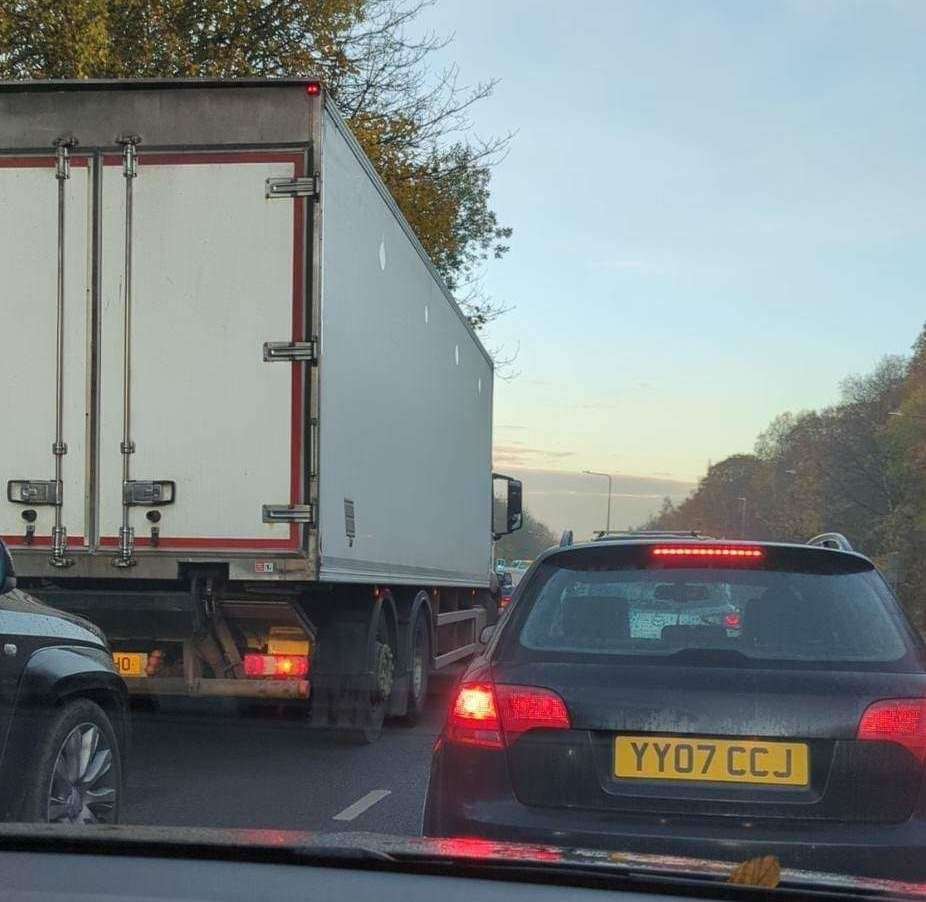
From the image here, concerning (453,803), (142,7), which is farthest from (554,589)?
(142,7)

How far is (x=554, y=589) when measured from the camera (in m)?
4.73

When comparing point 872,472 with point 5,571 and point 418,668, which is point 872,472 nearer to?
point 418,668

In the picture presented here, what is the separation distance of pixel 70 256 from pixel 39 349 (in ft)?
1.78

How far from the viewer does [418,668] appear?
462 inches

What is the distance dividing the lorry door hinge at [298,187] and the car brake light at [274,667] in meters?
2.74

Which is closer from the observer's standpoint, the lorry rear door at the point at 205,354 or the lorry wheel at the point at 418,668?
the lorry rear door at the point at 205,354

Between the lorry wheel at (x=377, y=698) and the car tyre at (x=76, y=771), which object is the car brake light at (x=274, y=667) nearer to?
the lorry wheel at (x=377, y=698)

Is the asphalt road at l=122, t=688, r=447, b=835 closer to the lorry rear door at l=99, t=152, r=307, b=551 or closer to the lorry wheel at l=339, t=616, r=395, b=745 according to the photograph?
the lorry wheel at l=339, t=616, r=395, b=745

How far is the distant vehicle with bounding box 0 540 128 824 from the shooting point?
496cm

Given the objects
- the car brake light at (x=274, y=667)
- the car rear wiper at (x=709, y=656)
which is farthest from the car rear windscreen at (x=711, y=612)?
the car brake light at (x=274, y=667)

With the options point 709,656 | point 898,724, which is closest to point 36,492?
point 709,656

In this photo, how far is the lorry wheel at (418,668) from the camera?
37.0ft

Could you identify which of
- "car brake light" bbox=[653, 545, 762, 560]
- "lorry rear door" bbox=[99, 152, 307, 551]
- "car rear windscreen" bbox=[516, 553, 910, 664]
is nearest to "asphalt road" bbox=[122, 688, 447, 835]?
"lorry rear door" bbox=[99, 152, 307, 551]

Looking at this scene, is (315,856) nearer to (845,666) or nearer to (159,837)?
(159,837)
